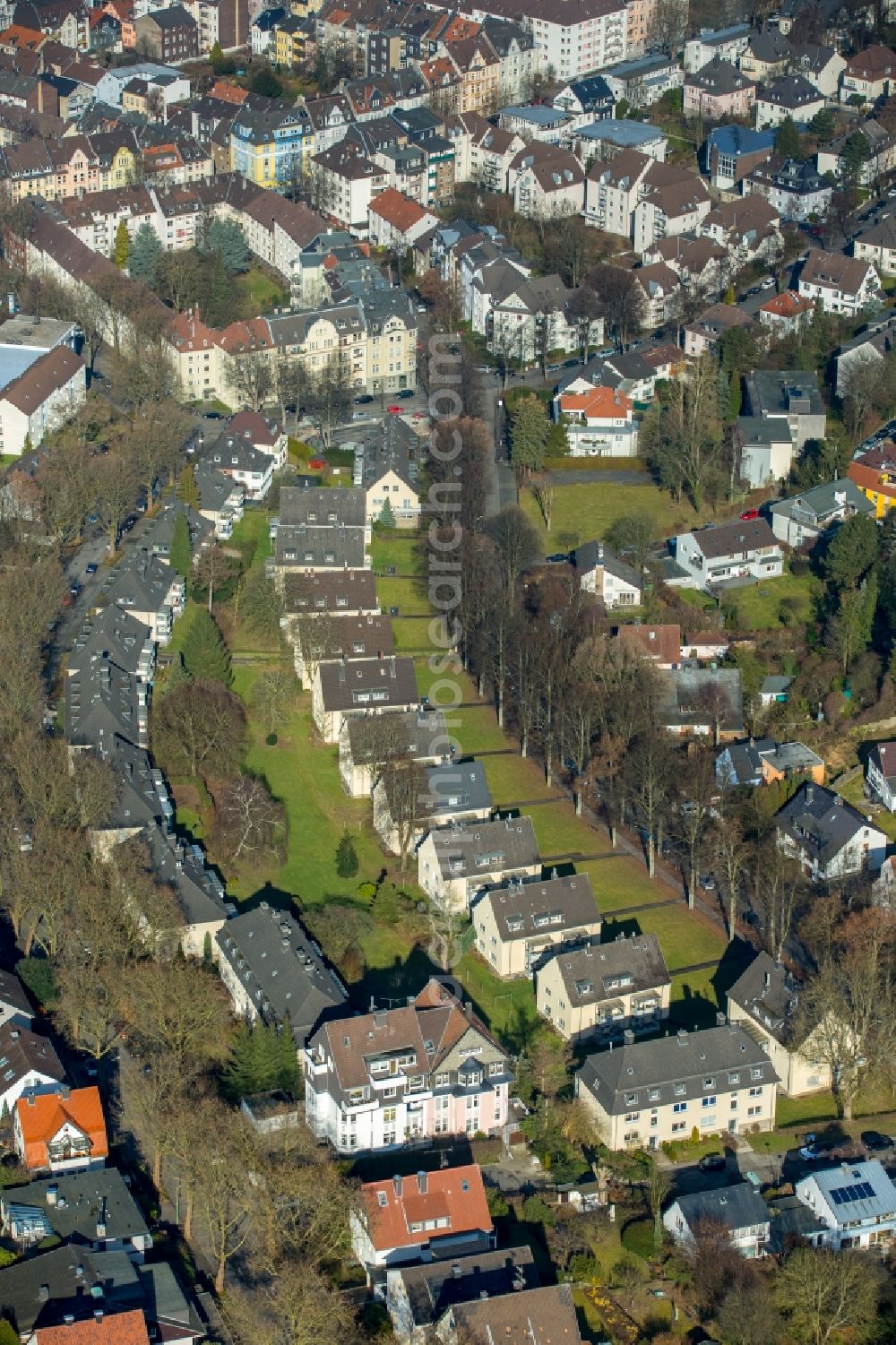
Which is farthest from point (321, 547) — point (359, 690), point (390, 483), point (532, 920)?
point (532, 920)

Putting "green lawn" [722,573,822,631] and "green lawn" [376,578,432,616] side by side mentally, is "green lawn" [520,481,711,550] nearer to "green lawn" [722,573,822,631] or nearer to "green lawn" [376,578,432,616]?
"green lawn" [722,573,822,631]

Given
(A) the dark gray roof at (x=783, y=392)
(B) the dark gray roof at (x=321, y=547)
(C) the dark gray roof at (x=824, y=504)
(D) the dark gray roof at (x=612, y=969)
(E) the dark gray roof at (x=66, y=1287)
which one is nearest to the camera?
(E) the dark gray roof at (x=66, y=1287)

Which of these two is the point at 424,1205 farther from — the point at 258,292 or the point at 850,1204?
the point at 258,292

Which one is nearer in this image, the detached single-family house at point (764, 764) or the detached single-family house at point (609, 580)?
the detached single-family house at point (764, 764)

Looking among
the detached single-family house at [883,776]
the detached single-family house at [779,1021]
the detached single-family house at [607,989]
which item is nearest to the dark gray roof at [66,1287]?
the detached single-family house at [607,989]

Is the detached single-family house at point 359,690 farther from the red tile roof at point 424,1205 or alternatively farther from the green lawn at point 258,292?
the green lawn at point 258,292

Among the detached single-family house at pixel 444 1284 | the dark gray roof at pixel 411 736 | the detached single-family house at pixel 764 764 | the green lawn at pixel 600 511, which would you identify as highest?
the dark gray roof at pixel 411 736

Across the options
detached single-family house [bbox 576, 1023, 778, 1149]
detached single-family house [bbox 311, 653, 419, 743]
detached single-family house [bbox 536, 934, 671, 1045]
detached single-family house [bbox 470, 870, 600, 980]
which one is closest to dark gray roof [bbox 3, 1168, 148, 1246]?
detached single-family house [bbox 576, 1023, 778, 1149]

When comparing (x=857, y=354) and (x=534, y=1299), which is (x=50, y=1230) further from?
(x=857, y=354)
